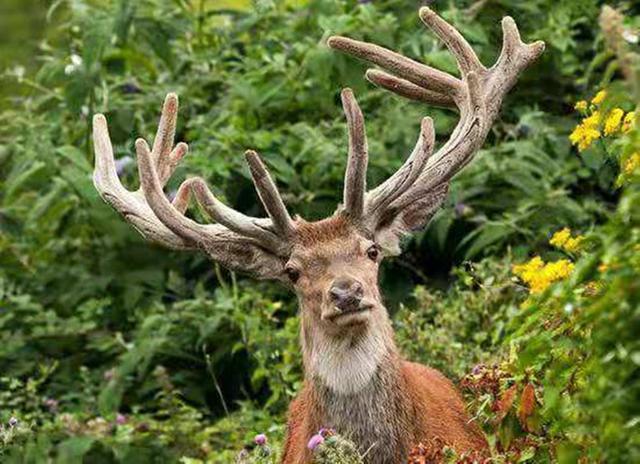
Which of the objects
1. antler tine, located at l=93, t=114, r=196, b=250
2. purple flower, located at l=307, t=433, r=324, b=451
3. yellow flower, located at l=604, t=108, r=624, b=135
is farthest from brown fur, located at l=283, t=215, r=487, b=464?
yellow flower, located at l=604, t=108, r=624, b=135

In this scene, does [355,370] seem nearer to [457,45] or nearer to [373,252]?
[373,252]

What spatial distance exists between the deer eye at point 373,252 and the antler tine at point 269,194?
280 mm

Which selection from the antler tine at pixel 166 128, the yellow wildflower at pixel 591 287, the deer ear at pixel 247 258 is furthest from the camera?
the antler tine at pixel 166 128

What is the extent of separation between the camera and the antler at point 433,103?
7.16 meters

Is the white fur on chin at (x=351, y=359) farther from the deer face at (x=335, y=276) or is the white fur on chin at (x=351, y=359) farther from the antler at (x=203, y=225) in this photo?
the antler at (x=203, y=225)

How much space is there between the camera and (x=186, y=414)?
30.7 feet

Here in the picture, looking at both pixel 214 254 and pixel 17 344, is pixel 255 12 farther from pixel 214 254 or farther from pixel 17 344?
pixel 214 254

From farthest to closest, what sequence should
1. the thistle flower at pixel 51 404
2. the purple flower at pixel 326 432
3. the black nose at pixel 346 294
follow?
the thistle flower at pixel 51 404 < the black nose at pixel 346 294 < the purple flower at pixel 326 432

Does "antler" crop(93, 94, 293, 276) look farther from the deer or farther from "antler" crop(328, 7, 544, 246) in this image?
"antler" crop(328, 7, 544, 246)

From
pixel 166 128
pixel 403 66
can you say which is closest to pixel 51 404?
pixel 166 128

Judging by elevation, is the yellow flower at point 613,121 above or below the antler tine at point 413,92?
below

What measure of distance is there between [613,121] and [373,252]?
1.01 metres

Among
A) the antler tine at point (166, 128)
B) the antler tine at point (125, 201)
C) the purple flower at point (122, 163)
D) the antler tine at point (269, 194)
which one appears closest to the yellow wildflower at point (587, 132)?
the antler tine at point (269, 194)

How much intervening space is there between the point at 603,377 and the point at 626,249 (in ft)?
0.96
